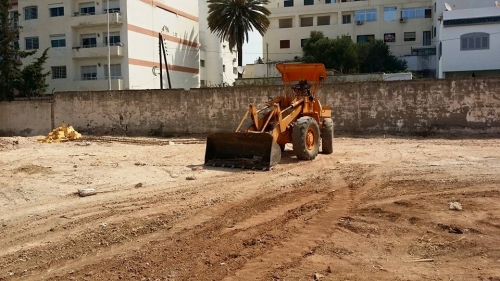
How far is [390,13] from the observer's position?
55219 millimetres

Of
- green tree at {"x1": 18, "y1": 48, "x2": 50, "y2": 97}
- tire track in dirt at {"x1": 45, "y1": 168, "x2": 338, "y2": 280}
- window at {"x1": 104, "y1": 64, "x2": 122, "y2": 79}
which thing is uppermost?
window at {"x1": 104, "y1": 64, "x2": 122, "y2": 79}

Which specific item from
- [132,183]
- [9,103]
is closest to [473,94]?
[132,183]

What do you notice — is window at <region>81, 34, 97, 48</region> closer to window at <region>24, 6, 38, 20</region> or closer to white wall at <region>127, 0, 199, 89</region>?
white wall at <region>127, 0, 199, 89</region>

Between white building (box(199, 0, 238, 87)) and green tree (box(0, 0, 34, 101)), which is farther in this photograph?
white building (box(199, 0, 238, 87))

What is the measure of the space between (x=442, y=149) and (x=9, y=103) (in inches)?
1054

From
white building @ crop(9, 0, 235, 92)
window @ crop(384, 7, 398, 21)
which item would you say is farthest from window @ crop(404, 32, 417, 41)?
white building @ crop(9, 0, 235, 92)

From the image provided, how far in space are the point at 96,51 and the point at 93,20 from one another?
8.78 ft

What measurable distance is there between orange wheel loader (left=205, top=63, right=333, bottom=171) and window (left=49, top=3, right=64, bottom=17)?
33.7 metres

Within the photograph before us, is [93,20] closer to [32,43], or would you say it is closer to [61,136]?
[32,43]

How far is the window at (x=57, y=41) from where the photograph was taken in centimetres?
4131

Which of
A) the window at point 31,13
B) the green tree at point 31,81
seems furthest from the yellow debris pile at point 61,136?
the window at point 31,13

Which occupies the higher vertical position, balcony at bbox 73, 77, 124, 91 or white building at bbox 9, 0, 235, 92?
white building at bbox 9, 0, 235, 92

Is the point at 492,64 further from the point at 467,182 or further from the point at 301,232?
the point at 301,232

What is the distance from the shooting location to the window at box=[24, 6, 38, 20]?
139 ft
